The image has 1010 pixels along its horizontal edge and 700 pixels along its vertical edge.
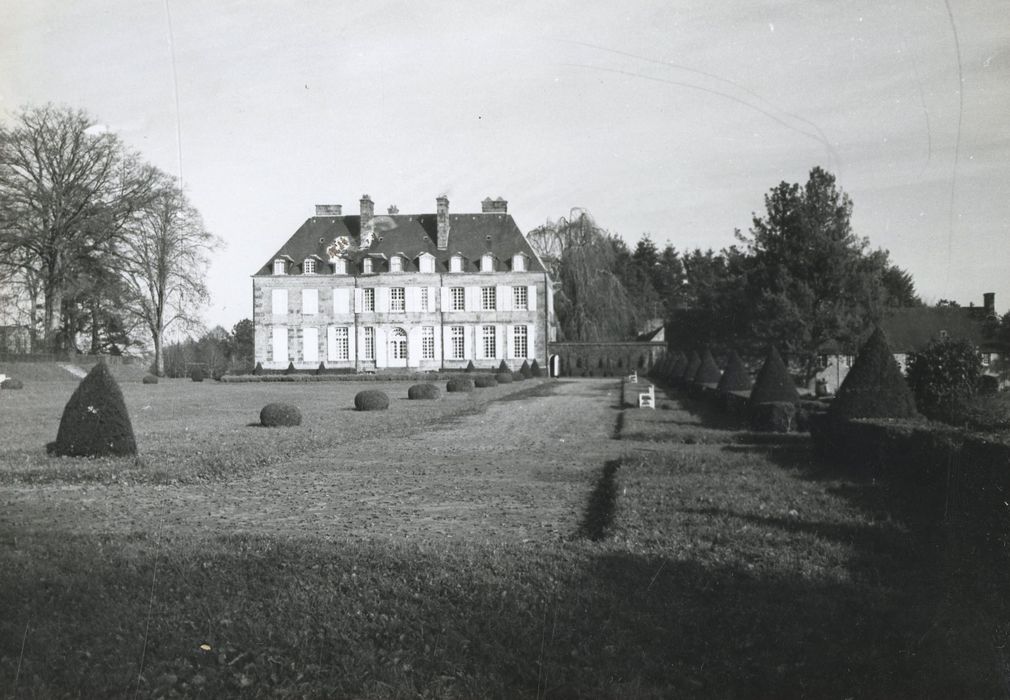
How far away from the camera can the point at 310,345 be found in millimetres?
46031

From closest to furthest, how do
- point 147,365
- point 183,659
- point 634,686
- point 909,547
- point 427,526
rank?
point 634,686
point 183,659
point 909,547
point 427,526
point 147,365

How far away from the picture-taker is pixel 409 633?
3.96 metres

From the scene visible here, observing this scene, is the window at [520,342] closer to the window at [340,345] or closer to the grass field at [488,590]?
the window at [340,345]

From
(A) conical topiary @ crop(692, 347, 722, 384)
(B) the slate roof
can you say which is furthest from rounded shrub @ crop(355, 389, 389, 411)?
(B) the slate roof

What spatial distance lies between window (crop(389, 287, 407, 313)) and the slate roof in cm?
125

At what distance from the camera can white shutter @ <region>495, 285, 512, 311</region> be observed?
146ft

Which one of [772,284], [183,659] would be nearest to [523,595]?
[183,659]

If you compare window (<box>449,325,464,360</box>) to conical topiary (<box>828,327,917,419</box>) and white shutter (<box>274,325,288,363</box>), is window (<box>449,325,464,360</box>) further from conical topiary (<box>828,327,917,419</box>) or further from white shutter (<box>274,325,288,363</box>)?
conical topiary (<box>828,327,917,419</box>)

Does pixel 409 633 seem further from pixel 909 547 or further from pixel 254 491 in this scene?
pixel 254 491

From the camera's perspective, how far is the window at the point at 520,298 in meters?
44.2

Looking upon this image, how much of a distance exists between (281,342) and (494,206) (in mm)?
14895

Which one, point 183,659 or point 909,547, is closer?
point 183,659

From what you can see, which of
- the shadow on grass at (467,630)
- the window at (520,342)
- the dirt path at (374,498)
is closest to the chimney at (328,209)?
the window at (520,342)

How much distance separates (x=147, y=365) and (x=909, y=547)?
146 ft
